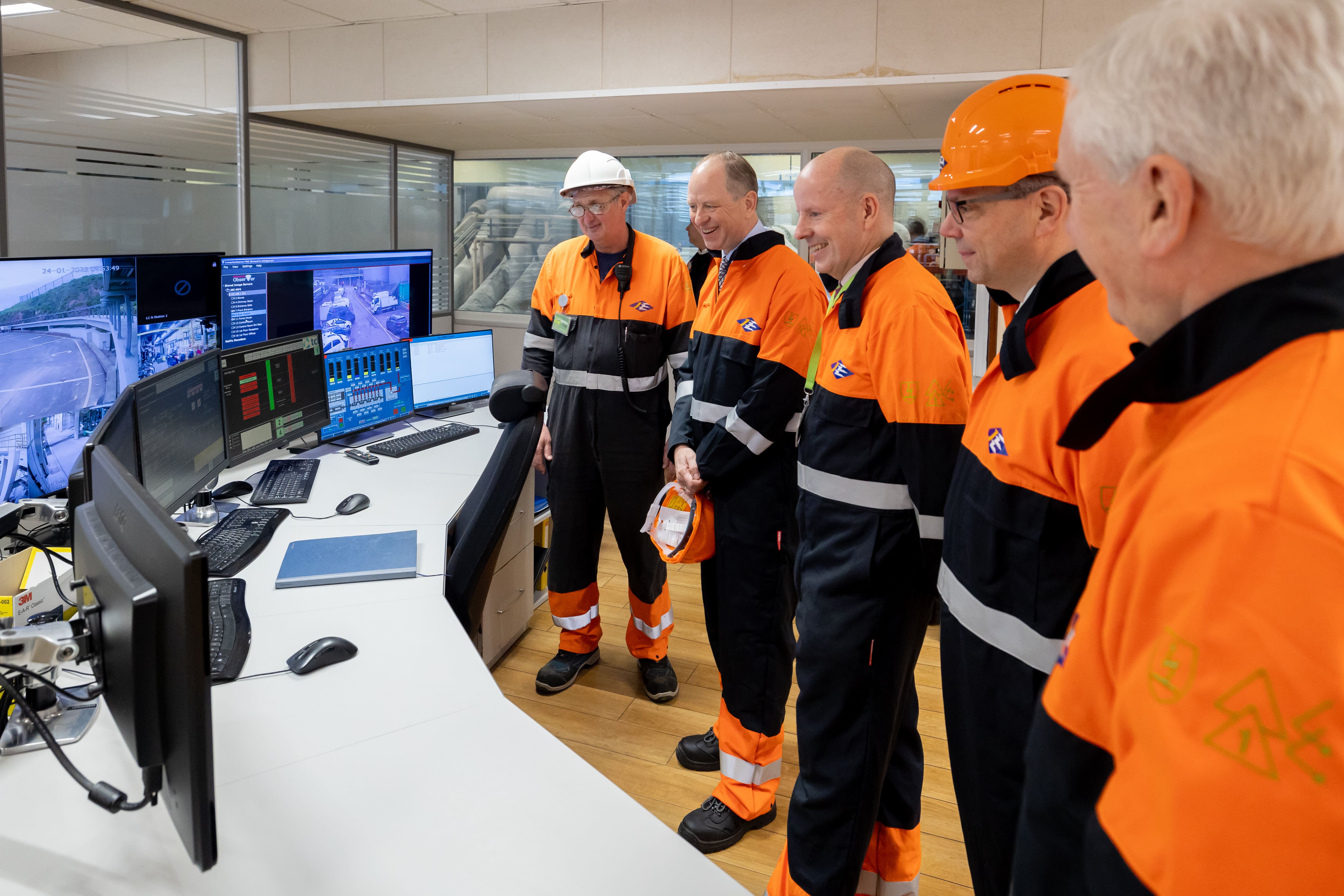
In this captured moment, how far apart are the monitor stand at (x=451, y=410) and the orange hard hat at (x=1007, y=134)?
8.59 feet

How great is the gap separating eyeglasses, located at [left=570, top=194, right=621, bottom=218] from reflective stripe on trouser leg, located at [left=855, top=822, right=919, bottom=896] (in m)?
2.00

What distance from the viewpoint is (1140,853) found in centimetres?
48

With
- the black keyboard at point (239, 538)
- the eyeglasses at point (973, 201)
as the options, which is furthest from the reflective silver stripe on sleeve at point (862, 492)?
the black keyboard at point (239, 538)

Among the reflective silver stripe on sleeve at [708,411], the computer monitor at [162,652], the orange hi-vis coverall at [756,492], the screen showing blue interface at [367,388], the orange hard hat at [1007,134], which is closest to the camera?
the computer monitor at [162,652]

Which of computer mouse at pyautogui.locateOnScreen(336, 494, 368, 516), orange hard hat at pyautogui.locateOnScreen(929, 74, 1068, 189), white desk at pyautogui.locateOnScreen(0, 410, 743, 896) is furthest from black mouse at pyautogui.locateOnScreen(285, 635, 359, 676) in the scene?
orange hard hat at pyautogui.locateOnScreen(929, 74, 1068, 189)

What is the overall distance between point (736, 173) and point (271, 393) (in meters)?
1.62

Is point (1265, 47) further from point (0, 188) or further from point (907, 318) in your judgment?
point (0, 188)

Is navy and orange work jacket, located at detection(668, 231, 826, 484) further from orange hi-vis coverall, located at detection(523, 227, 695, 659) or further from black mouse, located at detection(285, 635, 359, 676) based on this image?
black mouse, located at detection(285, 635, 359, 676)

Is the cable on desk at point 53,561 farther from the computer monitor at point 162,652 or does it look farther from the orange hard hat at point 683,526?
the orange hard hat at point 683,526

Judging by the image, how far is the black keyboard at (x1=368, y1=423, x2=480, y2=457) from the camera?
9.80 feet

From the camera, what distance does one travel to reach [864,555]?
1.62 metres

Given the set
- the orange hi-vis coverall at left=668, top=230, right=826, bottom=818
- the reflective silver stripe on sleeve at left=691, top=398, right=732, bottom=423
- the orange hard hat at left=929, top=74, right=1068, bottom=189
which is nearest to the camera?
the orange hard hat at left=929, top=74, right=1068, bottom=189

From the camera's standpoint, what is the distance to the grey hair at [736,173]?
2.35 metres

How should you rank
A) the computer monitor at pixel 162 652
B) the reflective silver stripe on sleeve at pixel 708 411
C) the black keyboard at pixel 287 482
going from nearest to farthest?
the computer monitor at pixel 162 652 → the reflective silver stripe on sleeve at pixel 708 411 → the black keyboard at pixel 287 482
